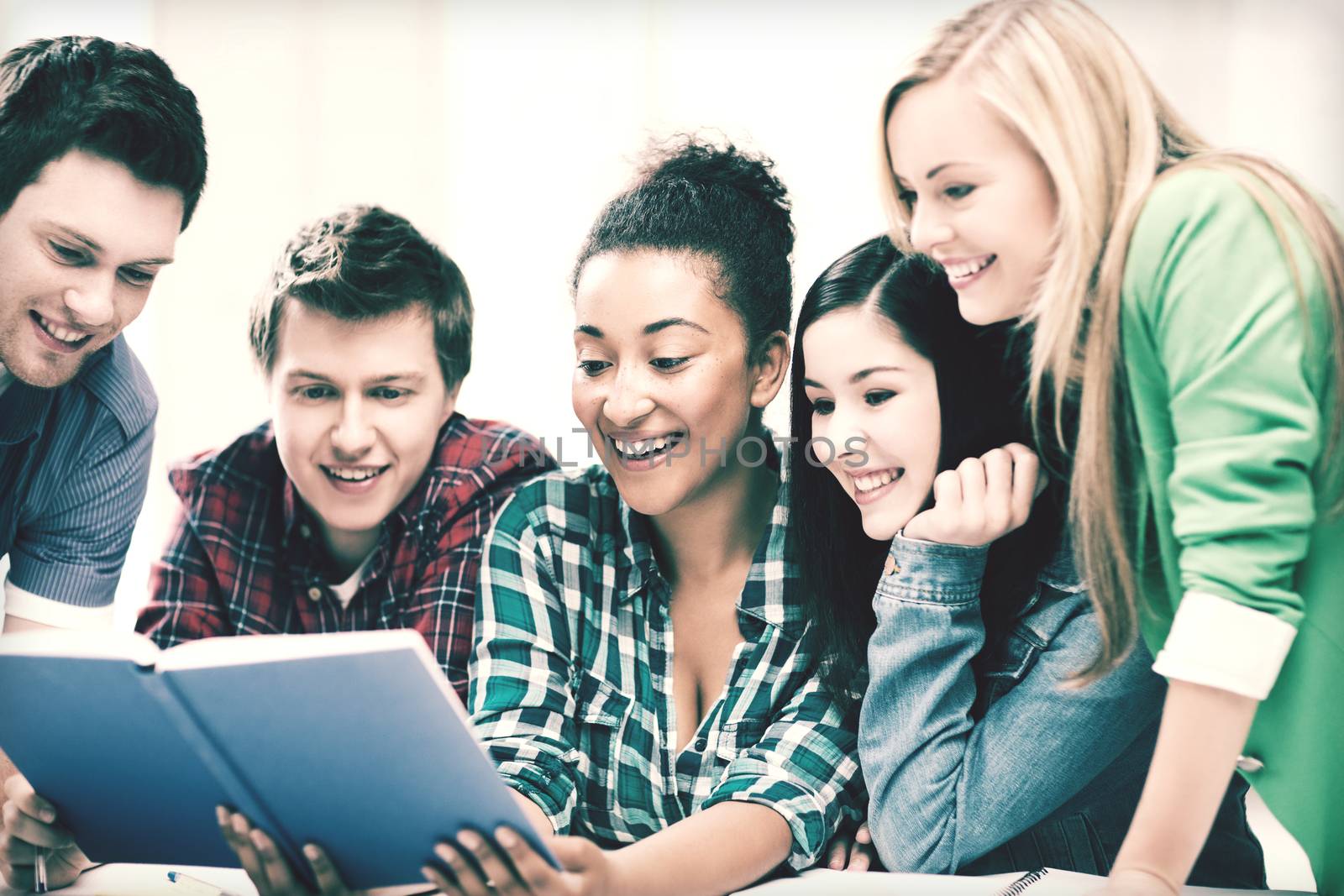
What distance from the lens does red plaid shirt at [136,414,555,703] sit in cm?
143

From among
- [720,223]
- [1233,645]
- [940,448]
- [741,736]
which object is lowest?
[741,736]

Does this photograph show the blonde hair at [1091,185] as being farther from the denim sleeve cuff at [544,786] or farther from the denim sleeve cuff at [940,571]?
the denim sleeve cuff at [544,786]

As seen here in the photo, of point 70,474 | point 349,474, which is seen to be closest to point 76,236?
point 70,474

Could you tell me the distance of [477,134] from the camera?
81.4 inches

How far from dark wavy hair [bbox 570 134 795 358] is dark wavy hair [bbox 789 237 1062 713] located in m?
0.09

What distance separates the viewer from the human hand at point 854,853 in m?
1.17

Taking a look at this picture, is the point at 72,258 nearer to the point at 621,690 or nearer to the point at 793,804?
the point at 621,690

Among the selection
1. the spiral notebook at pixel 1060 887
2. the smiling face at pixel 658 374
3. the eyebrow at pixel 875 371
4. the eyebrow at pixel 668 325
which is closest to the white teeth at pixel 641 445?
the smiling face at pixel 658 374

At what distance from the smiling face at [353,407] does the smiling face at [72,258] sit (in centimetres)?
19

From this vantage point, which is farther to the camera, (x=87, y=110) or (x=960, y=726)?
(x=87, y=110)

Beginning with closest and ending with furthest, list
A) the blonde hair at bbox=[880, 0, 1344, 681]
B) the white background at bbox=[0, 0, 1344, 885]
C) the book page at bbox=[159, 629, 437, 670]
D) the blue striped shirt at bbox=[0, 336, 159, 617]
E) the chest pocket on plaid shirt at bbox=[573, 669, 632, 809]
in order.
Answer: the book page at bbox=[159, 629, 437, 670] → the blonde hair at bbox=[880, 0, 1344, 681] → the chest pocket on plaid shirt at bbox=[573, 669, 632, 809] → the blue striped shirt at bbox=[0, 336, 159, 617] → the white background at bbox=[0, 0, 1344, 885]

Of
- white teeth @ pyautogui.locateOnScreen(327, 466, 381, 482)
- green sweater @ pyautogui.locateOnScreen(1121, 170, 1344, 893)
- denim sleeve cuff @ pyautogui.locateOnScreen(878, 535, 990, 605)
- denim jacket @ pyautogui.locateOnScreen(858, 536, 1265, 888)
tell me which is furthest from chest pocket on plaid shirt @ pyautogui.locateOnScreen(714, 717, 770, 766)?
white teeth @ pyautogui.locateOnScreen(327, 466, 381, 482)

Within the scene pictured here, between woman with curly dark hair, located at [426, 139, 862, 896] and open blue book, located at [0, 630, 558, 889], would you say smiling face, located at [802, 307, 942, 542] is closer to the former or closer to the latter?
woman with curly dark hair, located at [426, 139, 862, 896]

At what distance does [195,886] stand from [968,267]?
2.93 ft
